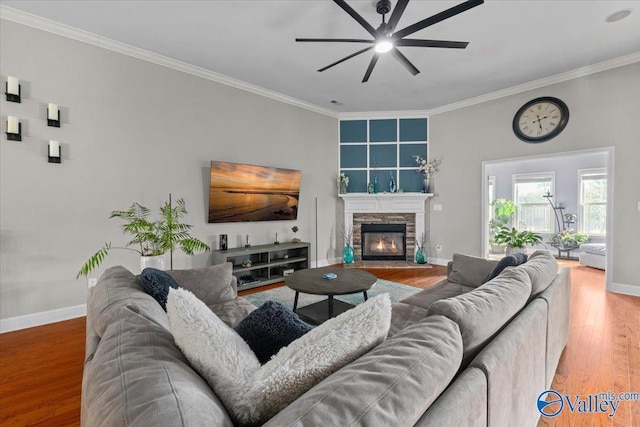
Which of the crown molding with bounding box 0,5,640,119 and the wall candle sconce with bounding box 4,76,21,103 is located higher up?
the crown molding with bounding box 0,5,640,119

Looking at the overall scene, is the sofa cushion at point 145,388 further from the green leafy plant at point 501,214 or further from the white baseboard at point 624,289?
the green leafy plant at point 501,214

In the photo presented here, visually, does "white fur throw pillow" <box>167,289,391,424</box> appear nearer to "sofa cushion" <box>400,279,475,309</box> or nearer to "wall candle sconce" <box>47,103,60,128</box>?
"sofa cushion" <box>400,279,475,309</box>

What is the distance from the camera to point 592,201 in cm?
675

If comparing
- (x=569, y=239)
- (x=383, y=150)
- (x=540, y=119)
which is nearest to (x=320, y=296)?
(x=383, y=150)

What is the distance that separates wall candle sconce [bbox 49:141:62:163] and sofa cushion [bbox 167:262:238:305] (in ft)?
6.04

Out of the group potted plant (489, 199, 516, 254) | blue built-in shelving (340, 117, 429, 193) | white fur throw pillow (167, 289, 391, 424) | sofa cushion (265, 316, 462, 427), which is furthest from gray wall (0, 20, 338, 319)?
potted plant (489, 199, 516, 254)

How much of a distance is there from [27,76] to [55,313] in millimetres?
2354

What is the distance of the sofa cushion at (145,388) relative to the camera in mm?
590

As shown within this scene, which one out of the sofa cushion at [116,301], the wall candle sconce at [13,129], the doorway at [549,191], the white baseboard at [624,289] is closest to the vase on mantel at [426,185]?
the doorway at [549,191]

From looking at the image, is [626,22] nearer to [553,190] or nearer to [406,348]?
[406,348]

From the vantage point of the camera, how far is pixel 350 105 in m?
5.43

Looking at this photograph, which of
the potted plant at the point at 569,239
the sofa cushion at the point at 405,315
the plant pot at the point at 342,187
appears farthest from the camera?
the potted plant at the point at 569,239

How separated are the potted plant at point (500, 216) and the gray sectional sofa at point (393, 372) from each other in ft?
22.4

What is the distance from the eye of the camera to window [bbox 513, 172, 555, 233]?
744 cm
